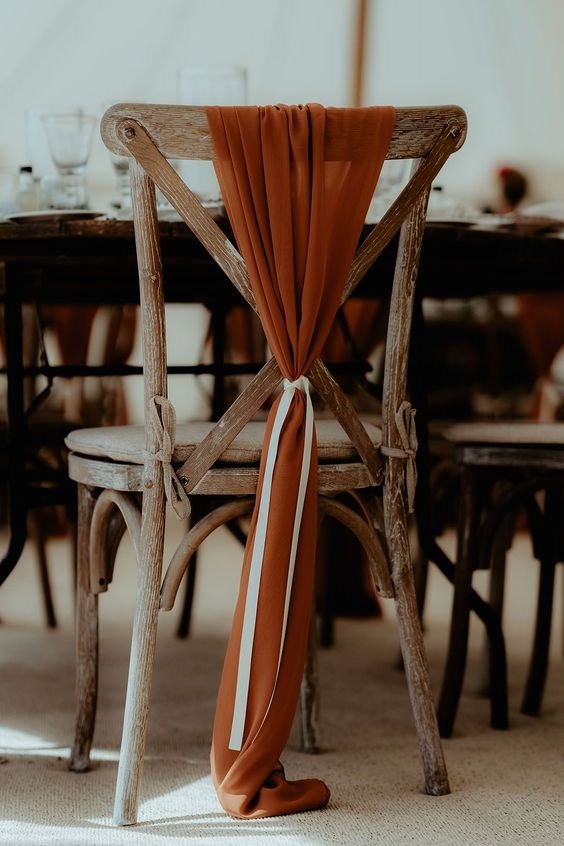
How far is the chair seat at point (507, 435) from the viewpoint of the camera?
178 centimetres

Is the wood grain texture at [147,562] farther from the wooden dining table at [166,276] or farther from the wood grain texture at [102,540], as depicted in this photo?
the wooden dining table at [166,276]

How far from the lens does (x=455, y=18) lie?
168 inches

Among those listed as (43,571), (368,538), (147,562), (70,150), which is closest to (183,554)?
(147,562)

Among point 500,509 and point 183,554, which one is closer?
point 183,554

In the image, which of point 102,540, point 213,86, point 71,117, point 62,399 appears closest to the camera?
point 102,540

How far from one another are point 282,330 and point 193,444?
0.19m

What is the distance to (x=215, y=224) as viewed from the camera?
1406 millimetres

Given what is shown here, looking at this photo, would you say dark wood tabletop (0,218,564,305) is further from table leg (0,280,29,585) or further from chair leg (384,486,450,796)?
chair leg (384,486,450,796)

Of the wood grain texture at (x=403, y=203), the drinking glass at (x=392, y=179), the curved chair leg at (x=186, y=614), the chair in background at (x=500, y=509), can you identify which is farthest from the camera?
the curved chair leg at (x=186, y=614)

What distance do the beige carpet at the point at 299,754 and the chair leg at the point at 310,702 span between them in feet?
0.09

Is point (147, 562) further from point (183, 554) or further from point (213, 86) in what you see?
point (213, 86)

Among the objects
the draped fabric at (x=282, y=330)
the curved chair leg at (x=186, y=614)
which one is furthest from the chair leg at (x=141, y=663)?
the curved chair leg at (x=186, y=614)

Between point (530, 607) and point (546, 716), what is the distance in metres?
0.83

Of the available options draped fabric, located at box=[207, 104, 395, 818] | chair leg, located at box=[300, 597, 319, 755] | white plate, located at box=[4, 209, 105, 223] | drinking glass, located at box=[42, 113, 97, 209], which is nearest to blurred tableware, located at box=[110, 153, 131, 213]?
drinking glass, located at box=[42, 113, 97, 209]
